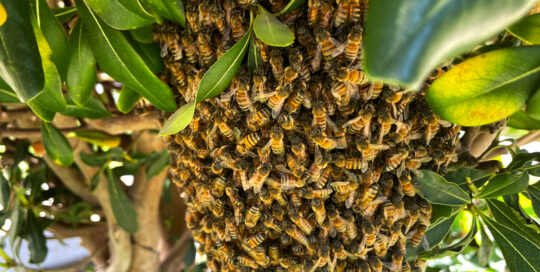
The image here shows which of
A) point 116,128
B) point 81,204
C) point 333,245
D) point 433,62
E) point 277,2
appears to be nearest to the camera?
point 433,62

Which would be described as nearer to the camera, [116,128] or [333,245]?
[333,245]

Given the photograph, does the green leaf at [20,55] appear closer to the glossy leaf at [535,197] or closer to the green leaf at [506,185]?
the green leaf at [506,185]

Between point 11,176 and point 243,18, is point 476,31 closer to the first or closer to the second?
point 243,18

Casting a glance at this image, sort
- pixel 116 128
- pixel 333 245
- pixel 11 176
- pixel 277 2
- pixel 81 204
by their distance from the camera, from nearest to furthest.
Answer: pixel 277 2 < pixel 333 245 < pixel 116 128 < pixel 11 176 < pixel 81 204

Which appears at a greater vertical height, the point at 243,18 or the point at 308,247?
the point at 243,18

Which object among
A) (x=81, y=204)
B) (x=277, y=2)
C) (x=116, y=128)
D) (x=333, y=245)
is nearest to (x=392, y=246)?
(x=333, y=245)

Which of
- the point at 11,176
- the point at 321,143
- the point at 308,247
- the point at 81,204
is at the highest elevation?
the point at 321,143

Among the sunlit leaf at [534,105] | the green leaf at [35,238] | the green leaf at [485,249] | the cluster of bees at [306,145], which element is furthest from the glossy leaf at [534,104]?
the green leaf at [35,238]

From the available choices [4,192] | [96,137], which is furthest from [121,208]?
[4,192]
